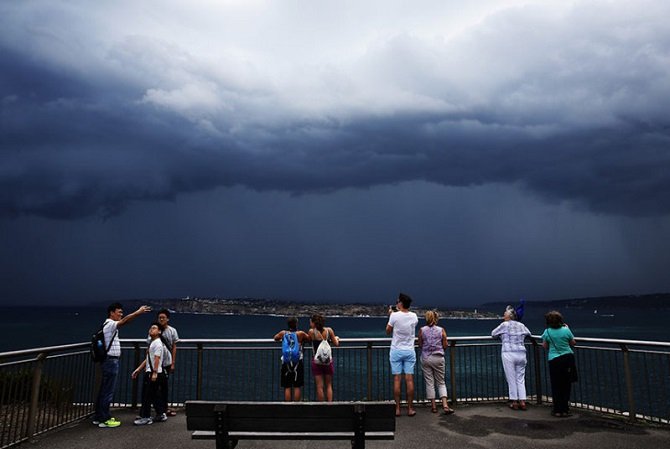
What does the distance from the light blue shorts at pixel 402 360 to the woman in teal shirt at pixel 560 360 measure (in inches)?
91.0

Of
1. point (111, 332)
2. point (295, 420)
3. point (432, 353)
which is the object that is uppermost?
point (111, 332)

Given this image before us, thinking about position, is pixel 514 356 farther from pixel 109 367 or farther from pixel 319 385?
pixel 109 367

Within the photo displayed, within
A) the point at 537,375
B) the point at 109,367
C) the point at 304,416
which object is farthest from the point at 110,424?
the point at 537,375

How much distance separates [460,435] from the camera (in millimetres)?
7180

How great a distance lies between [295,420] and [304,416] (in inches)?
4.3

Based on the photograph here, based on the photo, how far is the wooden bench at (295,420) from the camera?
16.3 ft

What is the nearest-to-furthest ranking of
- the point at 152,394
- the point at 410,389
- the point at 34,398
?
the point at 34,398 < the point at 152,394 < the point at 410,389

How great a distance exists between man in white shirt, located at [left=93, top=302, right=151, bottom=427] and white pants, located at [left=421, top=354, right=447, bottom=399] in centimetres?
477

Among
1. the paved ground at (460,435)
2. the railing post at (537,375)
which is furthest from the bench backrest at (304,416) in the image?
the railing post at (537,375)

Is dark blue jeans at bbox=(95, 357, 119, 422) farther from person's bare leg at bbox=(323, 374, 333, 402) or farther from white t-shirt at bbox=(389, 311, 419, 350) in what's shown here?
white t-shirt at bbox=(389, 311, 419, 350)

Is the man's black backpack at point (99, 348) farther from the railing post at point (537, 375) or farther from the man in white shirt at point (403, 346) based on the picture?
the railing post at point (537, 375)

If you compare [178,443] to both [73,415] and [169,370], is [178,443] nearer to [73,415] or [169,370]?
[169,370]

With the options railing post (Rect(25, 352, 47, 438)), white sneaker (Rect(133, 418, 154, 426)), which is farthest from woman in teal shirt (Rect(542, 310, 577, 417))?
railing post (Rect(25, 352, 47, 438))

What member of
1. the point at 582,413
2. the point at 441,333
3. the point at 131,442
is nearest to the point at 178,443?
the point at 131,442
